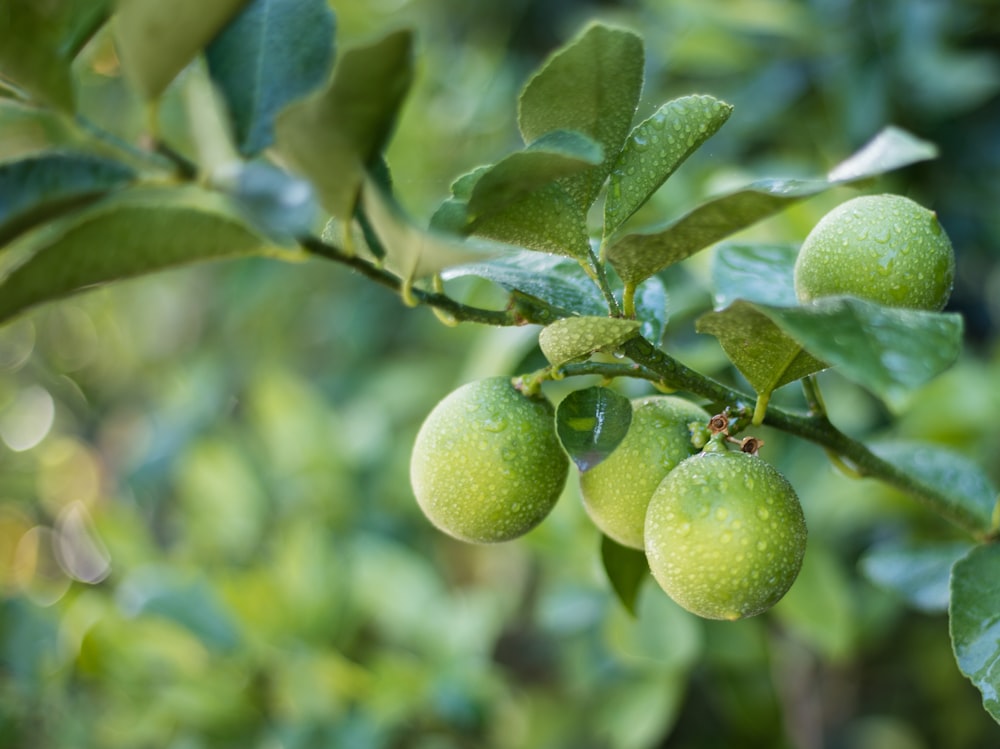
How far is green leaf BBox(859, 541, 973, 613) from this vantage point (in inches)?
35.7

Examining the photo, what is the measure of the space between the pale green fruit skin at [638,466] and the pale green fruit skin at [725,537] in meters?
0.04

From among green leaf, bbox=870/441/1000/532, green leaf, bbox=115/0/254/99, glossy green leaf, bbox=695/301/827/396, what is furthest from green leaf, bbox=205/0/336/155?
green leaf, bbox=870/441/1000/532

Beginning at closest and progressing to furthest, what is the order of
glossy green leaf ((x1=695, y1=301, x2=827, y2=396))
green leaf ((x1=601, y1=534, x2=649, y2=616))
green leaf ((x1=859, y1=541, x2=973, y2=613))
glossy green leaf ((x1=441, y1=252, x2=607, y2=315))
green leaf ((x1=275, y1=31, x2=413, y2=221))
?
green leaf ((x1=275, y1=31, x2=413, y2=221)), glossy green leaf ((x1=695, y1=301, x2=827, y2=396)), glossy green leaf ((x1=441, y1=252, x2=607, y2=315)), green leaf ((x1=601, y1=534, x2=649, y2=616)), green leaf ((x1=859, y1=541, x2=973, y2=613))

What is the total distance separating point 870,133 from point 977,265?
484 mm

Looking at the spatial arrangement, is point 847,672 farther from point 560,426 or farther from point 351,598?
point 560,426

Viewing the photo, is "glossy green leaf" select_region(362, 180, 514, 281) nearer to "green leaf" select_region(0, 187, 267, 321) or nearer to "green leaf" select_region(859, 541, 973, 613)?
"green leaf" select_region(0, 187, 267, 321)

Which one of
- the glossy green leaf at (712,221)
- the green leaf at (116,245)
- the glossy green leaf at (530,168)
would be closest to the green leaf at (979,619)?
the glossy green leaf at (712,221)

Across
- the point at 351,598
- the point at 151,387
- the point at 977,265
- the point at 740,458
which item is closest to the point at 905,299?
the point at 740,458

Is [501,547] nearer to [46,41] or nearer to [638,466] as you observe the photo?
[638,466]

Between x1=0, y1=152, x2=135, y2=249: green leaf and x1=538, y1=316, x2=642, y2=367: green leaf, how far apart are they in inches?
9.7

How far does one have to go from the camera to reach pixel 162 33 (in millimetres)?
486

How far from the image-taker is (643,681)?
1400mm

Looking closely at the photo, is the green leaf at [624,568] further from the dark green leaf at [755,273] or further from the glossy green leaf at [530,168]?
the glossy green leaf at [530,168]

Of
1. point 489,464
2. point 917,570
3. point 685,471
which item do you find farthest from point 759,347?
point 917,570
